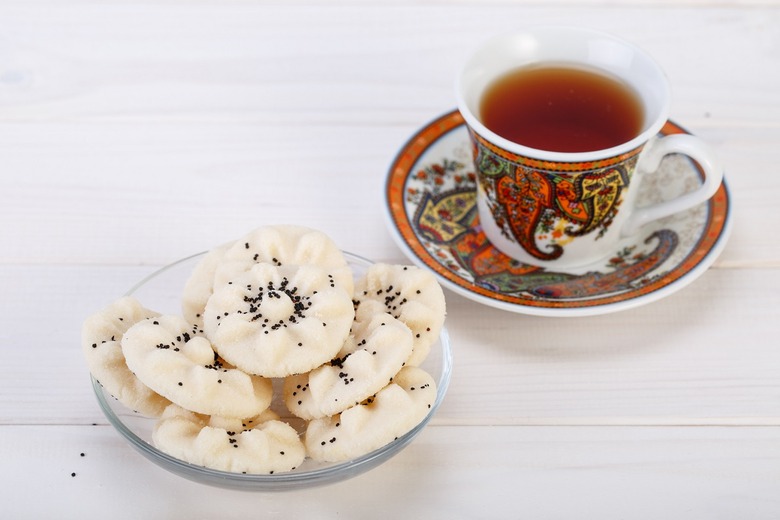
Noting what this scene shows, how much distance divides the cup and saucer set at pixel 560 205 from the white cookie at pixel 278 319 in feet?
0.60

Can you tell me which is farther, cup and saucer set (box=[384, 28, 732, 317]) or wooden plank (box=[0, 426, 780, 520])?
cup and saucer set (box=[384, 28, 732, 317])

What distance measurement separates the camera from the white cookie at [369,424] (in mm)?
820

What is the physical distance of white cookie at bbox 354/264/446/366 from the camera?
91 centimetres

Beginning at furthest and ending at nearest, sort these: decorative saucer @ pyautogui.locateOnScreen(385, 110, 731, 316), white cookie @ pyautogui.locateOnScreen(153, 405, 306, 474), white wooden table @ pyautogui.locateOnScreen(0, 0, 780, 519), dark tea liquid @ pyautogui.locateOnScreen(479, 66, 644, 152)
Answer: dark tea liquid @ pyautogui.locateOnScreen(479, 66, 644, 152), decorative saucer @ pyautogui.locateOnScreen(385, 110, 731, 316), white wooden table @ pyautogui.locateOnScreen(0, 0, 780, 519), white cookie @ pyautogui.locateOnScreen(153, 405, 306, 474)

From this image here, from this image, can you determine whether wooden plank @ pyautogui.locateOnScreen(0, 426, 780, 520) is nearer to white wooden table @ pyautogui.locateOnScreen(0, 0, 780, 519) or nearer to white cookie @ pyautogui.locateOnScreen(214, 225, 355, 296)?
white wooden table @ pyautogui.locateOnScreen(0, 0, 780, 519)

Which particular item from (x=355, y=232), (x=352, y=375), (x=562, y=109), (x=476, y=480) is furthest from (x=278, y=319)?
(x=562, y=109)

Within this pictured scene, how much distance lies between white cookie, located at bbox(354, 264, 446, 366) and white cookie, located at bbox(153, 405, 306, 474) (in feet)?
0.47

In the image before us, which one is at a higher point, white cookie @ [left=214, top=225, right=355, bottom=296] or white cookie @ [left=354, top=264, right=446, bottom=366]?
white cookie @ [left=214, top=225, right=355, bottom=296]

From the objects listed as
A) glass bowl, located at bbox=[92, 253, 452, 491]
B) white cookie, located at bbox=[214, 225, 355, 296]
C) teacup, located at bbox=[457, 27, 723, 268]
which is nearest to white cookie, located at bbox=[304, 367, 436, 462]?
glass bowl, located at bbox=[92, 253, 452, 491]

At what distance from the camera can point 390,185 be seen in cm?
118

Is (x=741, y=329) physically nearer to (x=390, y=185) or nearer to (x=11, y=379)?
(x=390, y=185)

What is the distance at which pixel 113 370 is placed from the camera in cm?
86

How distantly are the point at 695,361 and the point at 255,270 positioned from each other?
0.48 meters

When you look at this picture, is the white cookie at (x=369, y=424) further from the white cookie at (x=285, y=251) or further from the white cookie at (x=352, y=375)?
the white cookie at (x=285, y=251)
